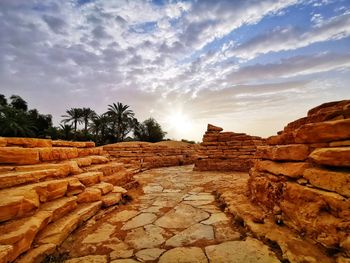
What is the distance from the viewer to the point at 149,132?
33.2 meters

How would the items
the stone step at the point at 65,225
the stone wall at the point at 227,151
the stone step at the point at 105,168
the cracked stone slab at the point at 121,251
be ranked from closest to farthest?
1. the cracked stone slab at the point at 121,251
2. the stone step at the point at 65,225
3. the stone step at the point at 105,168
4. the stone wall at the point at 227,151

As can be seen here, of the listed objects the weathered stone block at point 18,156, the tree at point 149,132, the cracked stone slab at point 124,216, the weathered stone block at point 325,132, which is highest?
the tree at point 149,132

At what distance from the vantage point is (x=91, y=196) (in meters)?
3.54

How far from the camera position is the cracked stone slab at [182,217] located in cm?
299

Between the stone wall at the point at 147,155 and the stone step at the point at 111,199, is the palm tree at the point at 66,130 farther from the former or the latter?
the stone step at the point at 111,199

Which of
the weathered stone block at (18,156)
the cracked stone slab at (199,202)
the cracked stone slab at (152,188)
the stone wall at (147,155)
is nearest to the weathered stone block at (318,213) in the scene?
the cracked stone slab at (199,202)

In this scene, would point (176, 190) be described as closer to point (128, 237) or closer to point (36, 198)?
point (128, 237)

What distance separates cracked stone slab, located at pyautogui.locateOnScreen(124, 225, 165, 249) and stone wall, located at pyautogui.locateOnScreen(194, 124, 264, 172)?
19.2 feet

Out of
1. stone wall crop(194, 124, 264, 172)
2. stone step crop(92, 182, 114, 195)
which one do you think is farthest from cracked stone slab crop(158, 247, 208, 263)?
stone wall crop(194, 124, 264, 172)

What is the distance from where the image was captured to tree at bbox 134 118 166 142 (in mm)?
32716

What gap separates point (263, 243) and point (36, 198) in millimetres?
2642

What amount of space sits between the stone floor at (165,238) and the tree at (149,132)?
2880cm

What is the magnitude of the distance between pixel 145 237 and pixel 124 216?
3.02ft

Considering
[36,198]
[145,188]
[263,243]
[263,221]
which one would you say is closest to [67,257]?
[36,198]
